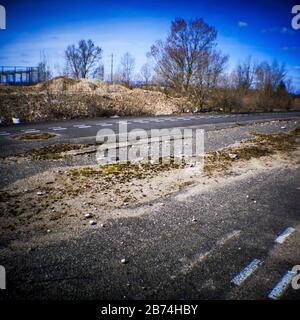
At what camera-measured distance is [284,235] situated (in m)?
4.58

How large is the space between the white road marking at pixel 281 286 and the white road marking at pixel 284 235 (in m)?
0.87

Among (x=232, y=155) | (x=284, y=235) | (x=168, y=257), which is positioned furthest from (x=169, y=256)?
(x=232, y=155)

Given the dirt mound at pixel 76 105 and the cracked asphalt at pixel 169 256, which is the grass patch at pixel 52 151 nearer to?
the cracked asphalt at pixel 169 256

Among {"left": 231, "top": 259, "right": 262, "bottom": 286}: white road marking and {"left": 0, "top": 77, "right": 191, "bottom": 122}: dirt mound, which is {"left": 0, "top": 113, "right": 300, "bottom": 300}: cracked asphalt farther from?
{"left": 0, "top": 77, "right": 191, "bottom": 122}: dirt mound

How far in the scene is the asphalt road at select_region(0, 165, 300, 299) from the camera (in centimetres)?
318

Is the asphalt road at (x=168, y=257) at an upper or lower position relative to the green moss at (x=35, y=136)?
lower

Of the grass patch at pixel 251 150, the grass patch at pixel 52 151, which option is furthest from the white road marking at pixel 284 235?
the grass patch at pixel 52 151

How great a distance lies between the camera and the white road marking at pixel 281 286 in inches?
125

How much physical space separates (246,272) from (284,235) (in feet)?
4.92

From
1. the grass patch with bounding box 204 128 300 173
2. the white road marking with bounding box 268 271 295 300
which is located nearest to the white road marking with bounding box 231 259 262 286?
the white road marking with bounding box 268 271 295 300

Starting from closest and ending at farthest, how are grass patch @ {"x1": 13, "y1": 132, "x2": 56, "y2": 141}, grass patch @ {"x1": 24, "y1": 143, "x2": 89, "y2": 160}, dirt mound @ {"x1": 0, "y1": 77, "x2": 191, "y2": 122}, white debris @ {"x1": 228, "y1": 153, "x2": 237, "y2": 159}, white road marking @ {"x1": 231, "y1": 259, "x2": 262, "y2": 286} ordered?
white road marking @ {"x1": 231, "y1": 259, "x2": 262, "y2": 286}, grass patch @ {"x1": 24, "y1": 143, "x2": 89, "y2": 160}, white debris @ {"x1": 228, "y1": 153, "x2": 237, "y2": 159}, grass patch @ {"x1": 13, "y1": 132, "x2": 56, "y2": 141}, dirt mound @ {"x1": 0, "y1": 77, "x2": 191, "y2": 122}

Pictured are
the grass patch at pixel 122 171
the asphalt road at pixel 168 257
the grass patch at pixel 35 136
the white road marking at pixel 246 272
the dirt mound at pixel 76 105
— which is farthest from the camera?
the dirt mound at pixel 76 105

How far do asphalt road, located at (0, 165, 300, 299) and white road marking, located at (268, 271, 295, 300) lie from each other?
0.06 meters
